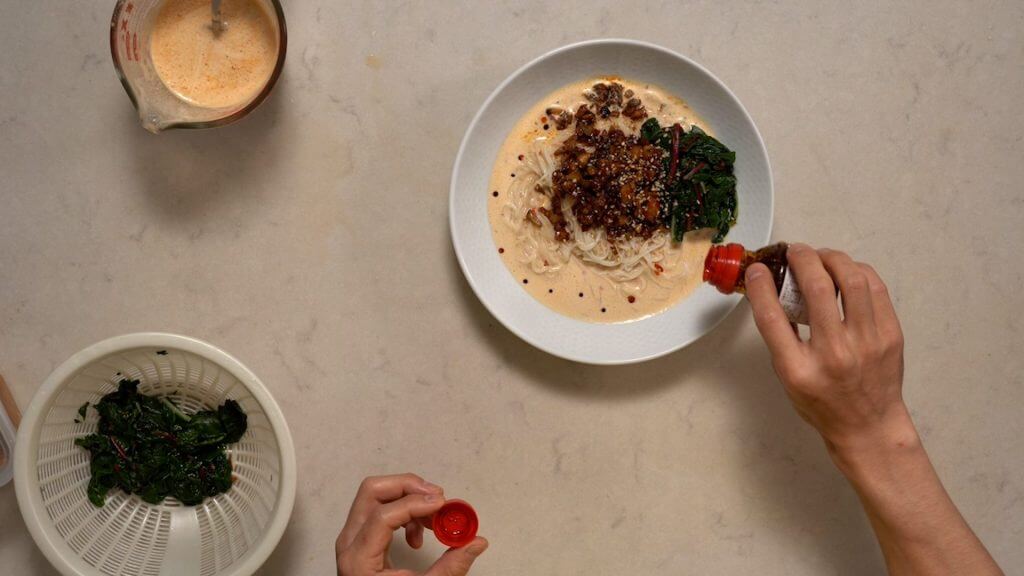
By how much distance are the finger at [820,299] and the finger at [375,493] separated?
867 millimetres

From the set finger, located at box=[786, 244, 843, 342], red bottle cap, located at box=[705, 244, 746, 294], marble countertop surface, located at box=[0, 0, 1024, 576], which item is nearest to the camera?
finger, located at box=[786, 244, 843, 342]

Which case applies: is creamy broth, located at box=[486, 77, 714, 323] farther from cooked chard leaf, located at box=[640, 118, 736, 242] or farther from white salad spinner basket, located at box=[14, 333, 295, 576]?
A: white salad spinner basket, located at box=[14, 333, 295, 576]

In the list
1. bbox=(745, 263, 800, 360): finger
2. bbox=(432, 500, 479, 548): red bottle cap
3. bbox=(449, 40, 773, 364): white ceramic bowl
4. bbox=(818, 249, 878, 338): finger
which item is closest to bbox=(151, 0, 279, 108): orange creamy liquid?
bbox=(449, 40, 773, 364): white ceramic bowl

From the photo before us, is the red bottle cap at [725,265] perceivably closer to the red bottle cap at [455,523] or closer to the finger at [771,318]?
the finger at [771,318]

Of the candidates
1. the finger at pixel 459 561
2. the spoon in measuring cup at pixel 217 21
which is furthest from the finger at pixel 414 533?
the spoon in measuring cup at pixel 217 21

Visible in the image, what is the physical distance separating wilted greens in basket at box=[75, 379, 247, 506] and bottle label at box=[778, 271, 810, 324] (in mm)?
1271

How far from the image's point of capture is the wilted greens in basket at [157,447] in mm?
1830

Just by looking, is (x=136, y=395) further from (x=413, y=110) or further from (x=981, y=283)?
(x=981, y=283)

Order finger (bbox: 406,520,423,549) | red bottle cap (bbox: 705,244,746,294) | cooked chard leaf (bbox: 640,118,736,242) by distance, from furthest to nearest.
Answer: cooked chard leaf (bbox: 640,118,736,242) < finger (bbox: 406,520,423,549) < red bottle cap (bbox: 705,244,746,294)

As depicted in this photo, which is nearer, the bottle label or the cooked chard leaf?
the bottle label

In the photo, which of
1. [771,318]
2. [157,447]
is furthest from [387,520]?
[771,318]

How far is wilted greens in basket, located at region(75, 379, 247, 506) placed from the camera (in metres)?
1.83

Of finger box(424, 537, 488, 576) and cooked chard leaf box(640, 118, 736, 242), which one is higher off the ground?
cooked chard leaf box(640, 118, 736, 242)

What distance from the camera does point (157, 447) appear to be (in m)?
1.85
